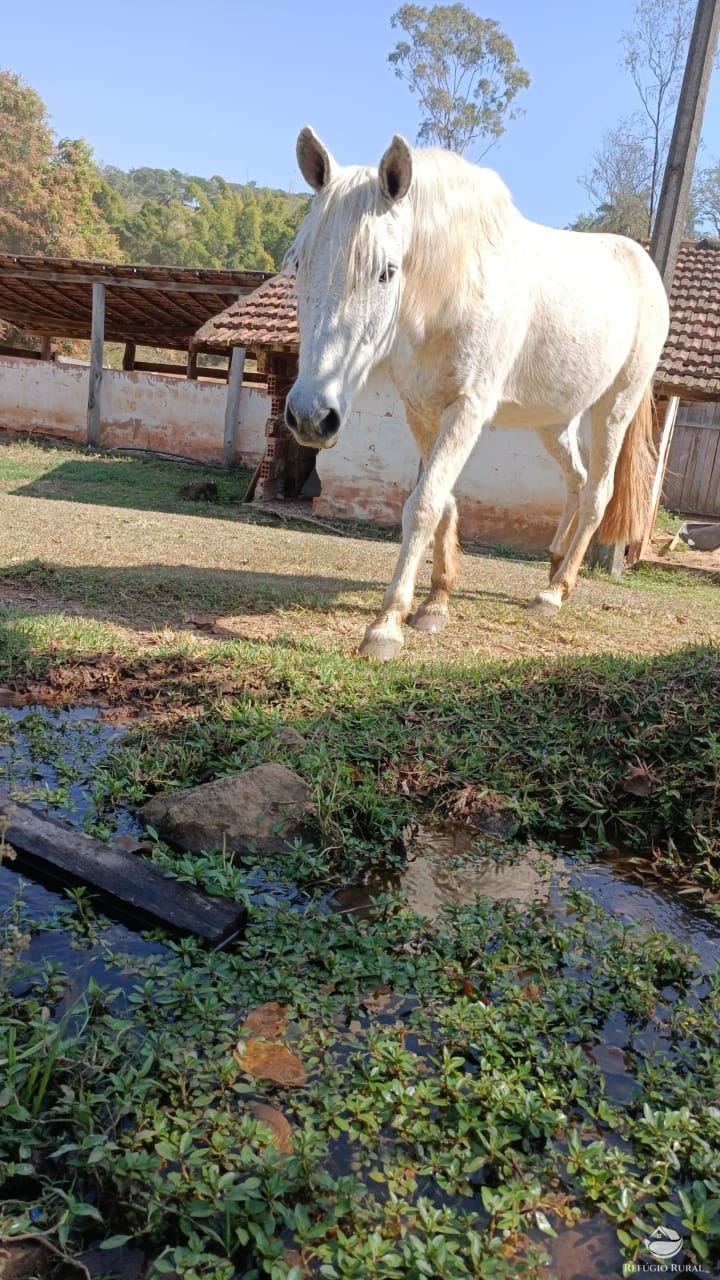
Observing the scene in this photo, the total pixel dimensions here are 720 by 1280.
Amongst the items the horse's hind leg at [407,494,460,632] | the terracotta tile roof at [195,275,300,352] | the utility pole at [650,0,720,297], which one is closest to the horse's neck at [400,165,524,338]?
the horse's hind leg at [407,494,460,632]

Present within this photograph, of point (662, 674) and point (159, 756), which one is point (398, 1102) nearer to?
point (159, 756)

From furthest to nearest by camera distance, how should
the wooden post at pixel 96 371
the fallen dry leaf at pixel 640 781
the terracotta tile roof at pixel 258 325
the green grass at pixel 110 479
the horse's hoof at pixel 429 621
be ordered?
the wooden post at pixel 96 371 → the terracotta tile roof at pixel 258 325 → the green grass at pixel 110 479 → the horse's hoof at pixel 429 621 → the fallen dry leaf at pixel 640 781

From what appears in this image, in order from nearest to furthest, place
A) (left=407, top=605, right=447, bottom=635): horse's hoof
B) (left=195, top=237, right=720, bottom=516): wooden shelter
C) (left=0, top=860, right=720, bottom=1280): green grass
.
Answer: (left=0, top=860, right=720, bottom=1280): green grass < (left=407, top=605, right=447, bottom=635): horse's hoof < (left=195, top=237, right=720, bottom=516): wooden shelter

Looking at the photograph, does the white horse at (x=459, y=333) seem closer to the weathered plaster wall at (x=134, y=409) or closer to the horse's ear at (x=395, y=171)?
the horse's ear at (x=395, y=171)

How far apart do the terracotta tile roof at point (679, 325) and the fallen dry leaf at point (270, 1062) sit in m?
8.65

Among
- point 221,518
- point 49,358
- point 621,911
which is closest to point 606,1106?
point 621,911

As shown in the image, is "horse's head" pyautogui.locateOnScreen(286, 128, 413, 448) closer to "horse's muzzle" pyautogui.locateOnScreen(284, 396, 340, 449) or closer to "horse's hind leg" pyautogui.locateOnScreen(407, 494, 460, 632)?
"horse's muzzle" pyautogui.locateOnScreen(284, 396, 340, 449)

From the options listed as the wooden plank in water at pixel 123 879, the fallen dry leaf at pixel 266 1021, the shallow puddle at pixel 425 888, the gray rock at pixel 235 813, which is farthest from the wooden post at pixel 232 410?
the fallen dry leaf at pixel 266 1021

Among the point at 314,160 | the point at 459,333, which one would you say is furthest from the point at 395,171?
the point at 459,333

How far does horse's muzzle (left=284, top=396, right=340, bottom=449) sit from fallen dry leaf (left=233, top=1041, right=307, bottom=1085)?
232 cm

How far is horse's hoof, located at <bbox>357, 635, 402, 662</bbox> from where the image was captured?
14.5 feet

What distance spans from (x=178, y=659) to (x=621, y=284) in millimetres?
4088

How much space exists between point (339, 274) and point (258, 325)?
922cm

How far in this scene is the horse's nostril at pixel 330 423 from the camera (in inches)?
141
